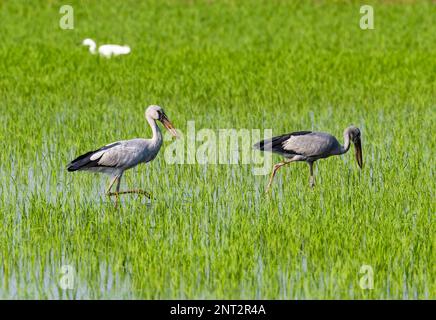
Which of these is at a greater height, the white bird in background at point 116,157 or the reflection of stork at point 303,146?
the reflection of stork at point 303,146

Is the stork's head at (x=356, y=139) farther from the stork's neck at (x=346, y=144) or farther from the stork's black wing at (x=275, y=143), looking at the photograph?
the stork's black wing at (x=275, y=143)

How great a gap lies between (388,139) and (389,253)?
18.2 feet

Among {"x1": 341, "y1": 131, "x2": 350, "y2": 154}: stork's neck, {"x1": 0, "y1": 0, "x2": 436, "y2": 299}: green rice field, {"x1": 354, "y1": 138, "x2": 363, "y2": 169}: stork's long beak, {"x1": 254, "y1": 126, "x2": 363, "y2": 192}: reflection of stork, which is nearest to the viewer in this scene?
{"x1": 0, "y1": 0, "x2": 436, "y2": 299}: green rice field

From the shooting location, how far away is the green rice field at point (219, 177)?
779 centimetres

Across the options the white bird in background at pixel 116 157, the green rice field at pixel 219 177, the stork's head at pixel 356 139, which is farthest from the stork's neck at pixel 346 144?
the white bird in background at pixel 116 157

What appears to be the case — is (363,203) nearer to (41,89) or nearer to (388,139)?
(388,139)

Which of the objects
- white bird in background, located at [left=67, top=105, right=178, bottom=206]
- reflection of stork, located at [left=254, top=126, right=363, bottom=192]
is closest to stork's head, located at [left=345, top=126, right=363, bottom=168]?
reflection of stork, located at [left=254, top=126, right=363, bottom=192]

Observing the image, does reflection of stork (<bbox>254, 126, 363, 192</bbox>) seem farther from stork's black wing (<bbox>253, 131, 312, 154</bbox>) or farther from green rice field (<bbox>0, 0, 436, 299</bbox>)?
green rice field (<bbox>0, 0, 436, 299</bbox>)

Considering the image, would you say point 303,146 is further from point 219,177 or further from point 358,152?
point 219,177

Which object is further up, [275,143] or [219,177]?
[275,143]

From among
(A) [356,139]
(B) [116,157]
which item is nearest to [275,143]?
(A) [356,139]

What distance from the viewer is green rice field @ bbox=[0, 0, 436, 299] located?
7793mm

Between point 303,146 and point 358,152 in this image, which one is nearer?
point 303,146

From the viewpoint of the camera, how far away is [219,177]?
37.8 ft
